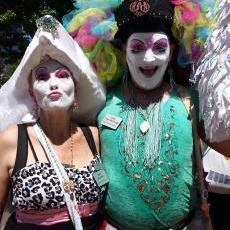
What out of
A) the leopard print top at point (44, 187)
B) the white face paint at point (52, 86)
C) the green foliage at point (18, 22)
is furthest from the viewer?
the green foliage at point (18, 22)

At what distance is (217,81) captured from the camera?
9.34 feet

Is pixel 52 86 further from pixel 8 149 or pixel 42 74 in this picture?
pixel 8 149

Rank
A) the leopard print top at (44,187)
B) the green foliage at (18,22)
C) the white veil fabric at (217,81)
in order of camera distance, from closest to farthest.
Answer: the white veil fabric at (217,81), the leopard print top at (44,187), the green foliage at (18,22)

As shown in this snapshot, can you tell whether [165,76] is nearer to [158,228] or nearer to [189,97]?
[189,97]

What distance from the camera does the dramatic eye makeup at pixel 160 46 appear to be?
3146 millimetres

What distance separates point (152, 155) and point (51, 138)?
0.51m

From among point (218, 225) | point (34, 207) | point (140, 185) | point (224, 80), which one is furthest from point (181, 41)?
point (218, 225)

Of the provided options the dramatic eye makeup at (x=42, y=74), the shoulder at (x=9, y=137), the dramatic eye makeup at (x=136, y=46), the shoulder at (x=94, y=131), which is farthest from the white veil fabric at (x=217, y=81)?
the shoulder at (x=9, y=137)

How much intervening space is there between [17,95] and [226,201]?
5.33 ft

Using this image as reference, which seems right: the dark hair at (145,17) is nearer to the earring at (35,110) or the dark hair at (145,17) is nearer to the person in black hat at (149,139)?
the person in black hat at (149,139)

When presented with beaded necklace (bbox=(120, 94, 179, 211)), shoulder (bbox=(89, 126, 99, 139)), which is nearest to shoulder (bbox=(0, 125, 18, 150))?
shoulder (bbox=(89, 126, 99, 139))

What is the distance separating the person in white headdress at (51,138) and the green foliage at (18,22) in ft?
11.3

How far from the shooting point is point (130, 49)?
10.4 feet

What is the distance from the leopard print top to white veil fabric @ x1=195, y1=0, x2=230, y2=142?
2.01 feet
